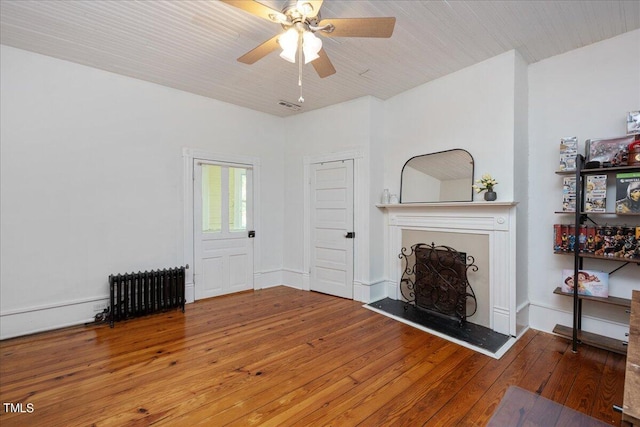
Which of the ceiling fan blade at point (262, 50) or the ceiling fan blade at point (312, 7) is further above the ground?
the ceiling fan blade at point (312, 7)

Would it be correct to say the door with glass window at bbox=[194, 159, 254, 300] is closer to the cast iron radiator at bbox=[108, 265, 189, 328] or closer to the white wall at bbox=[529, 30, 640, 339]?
the cast iron radiator at bbox=[108, 265, 189, 328]

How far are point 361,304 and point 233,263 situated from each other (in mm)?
2098

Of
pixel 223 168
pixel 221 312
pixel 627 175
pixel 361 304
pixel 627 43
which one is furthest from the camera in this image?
pixel 223 168

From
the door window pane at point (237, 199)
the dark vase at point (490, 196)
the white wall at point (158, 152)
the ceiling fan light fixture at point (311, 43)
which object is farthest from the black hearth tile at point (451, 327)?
the ceiling fan light fixture at point (311, 43)

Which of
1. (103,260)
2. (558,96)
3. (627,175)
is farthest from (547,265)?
(103,260)

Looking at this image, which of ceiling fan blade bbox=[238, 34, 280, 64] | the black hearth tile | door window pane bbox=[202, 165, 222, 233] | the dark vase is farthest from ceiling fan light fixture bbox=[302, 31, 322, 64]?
the black hearth tile

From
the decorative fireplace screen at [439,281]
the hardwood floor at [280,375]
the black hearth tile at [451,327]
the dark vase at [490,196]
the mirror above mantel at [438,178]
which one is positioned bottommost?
the hardwood floor at [280,375]

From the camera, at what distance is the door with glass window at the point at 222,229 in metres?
4.23

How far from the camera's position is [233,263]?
4.57 m

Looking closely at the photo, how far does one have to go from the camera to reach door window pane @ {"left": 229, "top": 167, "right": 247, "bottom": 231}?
458 cm

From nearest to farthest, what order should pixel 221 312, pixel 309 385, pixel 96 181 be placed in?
pixel 309 385 → pixel 96 181 → pixel 221 312

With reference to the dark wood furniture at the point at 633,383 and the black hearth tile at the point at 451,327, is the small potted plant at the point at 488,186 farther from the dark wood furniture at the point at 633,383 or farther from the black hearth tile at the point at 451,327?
the dark wood furniture at the point at 633,383

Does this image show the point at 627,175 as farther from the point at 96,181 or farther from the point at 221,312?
the point at 96,181

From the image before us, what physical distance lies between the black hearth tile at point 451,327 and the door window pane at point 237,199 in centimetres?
242
